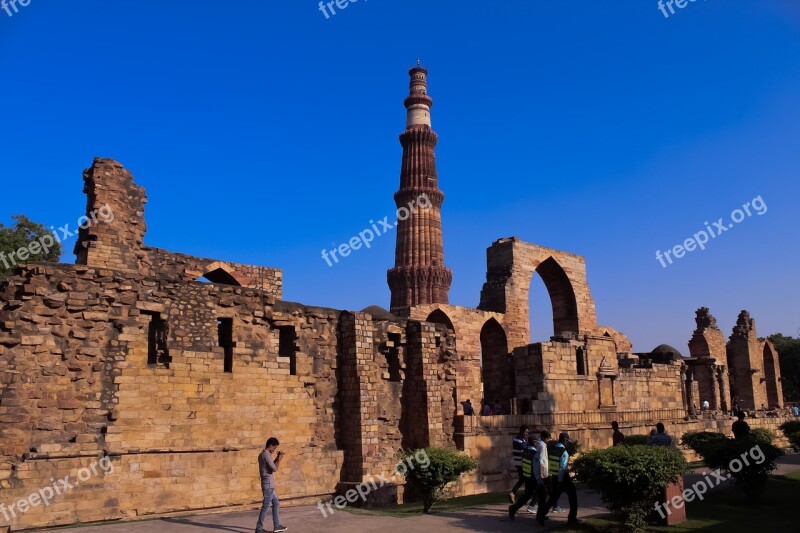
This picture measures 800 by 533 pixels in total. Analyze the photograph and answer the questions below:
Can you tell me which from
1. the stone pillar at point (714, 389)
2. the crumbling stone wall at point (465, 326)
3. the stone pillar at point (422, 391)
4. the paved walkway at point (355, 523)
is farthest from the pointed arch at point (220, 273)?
the stone pillar at point (714, 389)

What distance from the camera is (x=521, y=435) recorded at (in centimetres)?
1029

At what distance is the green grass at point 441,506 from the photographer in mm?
10445

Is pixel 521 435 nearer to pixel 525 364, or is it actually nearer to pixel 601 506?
pixel 601 506

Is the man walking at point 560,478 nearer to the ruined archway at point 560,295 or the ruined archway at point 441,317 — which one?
the ruined archway at point 441,317

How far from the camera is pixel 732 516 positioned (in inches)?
376

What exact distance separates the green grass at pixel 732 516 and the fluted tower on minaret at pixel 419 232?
33.8m

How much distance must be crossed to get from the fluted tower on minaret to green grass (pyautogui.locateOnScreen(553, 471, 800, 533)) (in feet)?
111

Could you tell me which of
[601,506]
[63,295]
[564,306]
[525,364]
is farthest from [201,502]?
[564,306]

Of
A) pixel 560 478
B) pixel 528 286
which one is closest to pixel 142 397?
pixel 560 478

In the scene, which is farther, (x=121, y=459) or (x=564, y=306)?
(x=564, y=306)

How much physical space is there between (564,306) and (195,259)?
15.4 meters

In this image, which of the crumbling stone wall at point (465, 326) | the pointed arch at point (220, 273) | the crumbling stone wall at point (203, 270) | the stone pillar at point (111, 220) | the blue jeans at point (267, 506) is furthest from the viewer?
the crumbling stone wall at point (465, 326)

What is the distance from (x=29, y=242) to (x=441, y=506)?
71.3 feet

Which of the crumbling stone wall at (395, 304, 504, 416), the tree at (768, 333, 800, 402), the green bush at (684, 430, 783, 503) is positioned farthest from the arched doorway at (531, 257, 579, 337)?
the tree at (768, 333, 800, 402)
